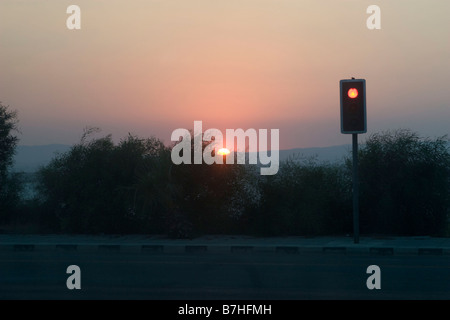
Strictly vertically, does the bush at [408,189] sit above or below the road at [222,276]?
above

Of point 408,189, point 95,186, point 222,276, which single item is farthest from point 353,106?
point 95,186

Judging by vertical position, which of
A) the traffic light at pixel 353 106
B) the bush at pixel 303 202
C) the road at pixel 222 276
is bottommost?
the road at pixel 222 276

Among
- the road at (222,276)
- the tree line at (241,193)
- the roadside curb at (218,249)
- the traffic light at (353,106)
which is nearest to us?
the road at (222,276)

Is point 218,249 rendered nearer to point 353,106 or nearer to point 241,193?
point 241,193

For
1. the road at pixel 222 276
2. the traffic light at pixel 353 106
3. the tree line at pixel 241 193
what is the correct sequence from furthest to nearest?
the tree line at pixel 241 193 < the traffic light at pixel 353 106 < the road at pixel 222 276

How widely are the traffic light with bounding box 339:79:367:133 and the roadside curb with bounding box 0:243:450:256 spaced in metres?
3.23

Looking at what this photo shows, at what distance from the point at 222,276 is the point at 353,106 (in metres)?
7.23

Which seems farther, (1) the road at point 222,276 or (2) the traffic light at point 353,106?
(2) the traffic light at point 353,106

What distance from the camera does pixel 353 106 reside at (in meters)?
17.3

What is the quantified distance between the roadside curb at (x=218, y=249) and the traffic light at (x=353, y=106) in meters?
3.23

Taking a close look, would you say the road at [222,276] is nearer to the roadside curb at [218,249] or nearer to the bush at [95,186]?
the roadside curb at [218,249]

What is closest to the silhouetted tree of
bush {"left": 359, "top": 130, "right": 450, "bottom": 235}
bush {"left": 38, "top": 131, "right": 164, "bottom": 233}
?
bush {"left": 38, "top": 131, "right": 164, "bottom": 233}

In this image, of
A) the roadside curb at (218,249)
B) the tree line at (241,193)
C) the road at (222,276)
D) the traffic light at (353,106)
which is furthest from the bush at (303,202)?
the road at (222,276)

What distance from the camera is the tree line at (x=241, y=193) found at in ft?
66.1
